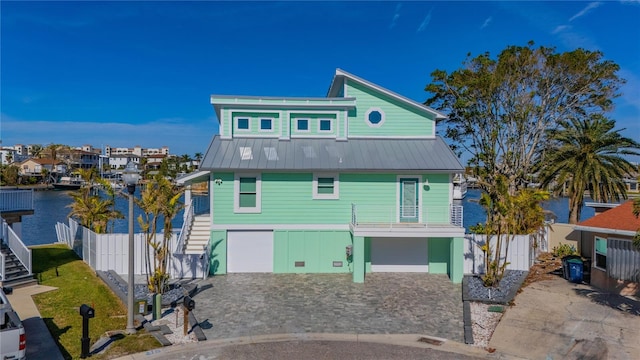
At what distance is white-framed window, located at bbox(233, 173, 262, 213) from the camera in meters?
16.2

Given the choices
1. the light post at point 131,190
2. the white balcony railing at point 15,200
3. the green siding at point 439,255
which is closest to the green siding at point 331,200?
the green siding at point 439,255

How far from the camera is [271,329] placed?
404 inches

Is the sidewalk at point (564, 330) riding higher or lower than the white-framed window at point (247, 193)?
lower

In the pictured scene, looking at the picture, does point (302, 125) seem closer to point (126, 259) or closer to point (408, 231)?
point (408, 231)

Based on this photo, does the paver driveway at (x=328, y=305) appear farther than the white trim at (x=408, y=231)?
No

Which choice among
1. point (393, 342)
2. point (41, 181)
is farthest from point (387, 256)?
point (41, 181)

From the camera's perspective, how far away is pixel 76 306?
11.7m

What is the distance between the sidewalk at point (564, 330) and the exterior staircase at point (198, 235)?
12.2m

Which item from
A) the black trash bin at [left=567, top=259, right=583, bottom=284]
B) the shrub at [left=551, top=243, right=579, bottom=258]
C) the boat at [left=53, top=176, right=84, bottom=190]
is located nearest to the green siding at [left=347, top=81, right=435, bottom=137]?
the black trash bin at [left=567, top=259, right=583, bottom=284]

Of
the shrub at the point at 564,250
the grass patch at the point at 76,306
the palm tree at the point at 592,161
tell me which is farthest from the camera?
the palm tree at the point at 592,161

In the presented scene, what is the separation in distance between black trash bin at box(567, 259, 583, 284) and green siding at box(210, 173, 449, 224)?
5.10 m

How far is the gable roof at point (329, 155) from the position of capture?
1603 cm

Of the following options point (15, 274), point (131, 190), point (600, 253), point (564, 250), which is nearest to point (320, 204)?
point (131, 190)

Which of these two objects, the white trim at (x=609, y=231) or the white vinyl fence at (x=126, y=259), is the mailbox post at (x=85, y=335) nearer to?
the white vinyl fence at (x=126, y=259)
